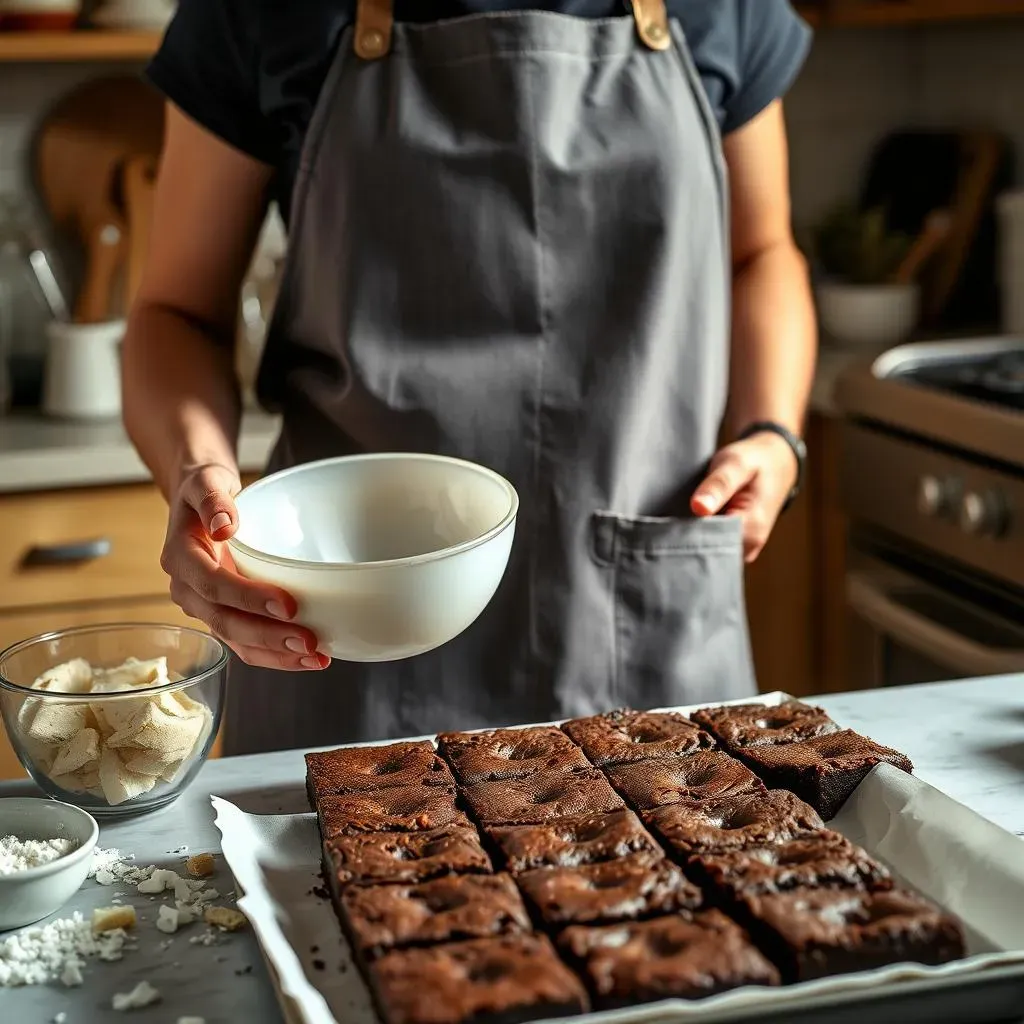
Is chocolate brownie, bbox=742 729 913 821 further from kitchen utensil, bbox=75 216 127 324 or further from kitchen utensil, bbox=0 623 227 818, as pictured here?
kitchen utensil, bbox=75 216 127 324

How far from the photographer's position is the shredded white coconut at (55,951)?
80 cm

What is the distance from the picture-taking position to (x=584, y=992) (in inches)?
28.1

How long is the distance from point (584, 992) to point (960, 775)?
42 centimetres

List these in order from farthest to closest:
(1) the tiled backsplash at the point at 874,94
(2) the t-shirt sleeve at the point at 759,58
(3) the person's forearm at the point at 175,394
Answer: (1) the tiled backsplash at the point at 874,94, (2) the t-shirt sleeve at the point at 759,58, (3) the person's forearm at the point at 175,394

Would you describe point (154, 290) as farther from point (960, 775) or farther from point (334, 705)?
point (960, 775)

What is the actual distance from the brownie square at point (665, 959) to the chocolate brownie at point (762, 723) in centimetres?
26

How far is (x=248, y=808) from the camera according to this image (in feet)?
3.31

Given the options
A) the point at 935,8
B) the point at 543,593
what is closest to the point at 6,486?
the point at 543,593

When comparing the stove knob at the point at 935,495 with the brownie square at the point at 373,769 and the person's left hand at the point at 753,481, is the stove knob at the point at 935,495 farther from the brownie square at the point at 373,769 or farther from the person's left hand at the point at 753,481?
the brownie square at the point at 373,769

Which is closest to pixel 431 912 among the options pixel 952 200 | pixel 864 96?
pixel 952 200

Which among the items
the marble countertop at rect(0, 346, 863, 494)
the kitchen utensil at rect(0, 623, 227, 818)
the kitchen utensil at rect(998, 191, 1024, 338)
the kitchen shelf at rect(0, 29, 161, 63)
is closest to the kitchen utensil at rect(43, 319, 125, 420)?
the marble countertop at rect(0, 346, 863, 494)

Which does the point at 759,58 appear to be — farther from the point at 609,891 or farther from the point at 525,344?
the point at 609,891

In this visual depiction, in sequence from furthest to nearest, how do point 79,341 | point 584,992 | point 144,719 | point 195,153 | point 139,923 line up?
point 79,341 → point 195,153 → point 144,719 → point 139,923 → point 584,992

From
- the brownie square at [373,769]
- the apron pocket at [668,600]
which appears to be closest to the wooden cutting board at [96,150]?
the apron pocket at [668,600]
